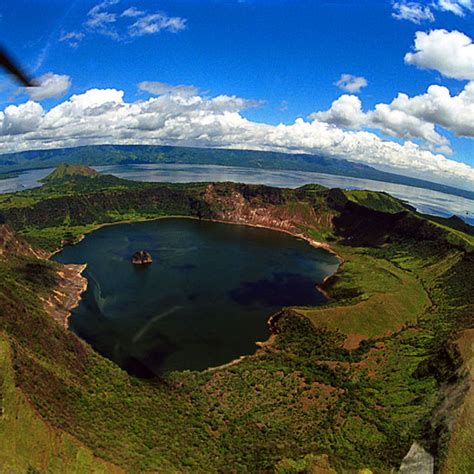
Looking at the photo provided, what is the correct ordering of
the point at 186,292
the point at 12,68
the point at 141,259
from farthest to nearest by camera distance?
the point at 141,259 < the point at 186,292 < the point at 12,68

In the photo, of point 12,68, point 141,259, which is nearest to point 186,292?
point 141,259

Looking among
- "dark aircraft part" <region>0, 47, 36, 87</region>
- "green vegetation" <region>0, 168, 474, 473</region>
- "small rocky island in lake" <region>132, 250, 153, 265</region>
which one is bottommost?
"green vegetation" <region>0, 168, 474, 473</region>

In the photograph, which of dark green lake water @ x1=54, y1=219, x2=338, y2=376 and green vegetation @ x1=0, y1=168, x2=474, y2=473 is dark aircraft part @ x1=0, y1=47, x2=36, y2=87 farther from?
dark green lake water @ x1=54, y1=219, x2=338, y2=376

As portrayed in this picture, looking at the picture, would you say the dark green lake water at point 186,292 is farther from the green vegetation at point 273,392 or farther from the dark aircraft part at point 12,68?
the dark aircraft part at point 12,68

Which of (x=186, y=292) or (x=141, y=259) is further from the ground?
(x=141, y=259)

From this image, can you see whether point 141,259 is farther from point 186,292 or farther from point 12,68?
point 12,68

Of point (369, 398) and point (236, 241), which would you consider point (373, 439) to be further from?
point (236, 241)

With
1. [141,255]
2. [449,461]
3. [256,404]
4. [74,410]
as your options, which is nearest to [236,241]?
[141,255]

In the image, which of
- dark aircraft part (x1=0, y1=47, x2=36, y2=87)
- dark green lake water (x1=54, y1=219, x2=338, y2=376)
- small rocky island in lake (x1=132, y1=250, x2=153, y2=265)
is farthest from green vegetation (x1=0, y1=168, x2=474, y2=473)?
dark aircraft part (x1=0, y1=47, x2=36, y2=87)

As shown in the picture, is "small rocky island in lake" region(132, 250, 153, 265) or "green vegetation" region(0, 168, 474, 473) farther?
"small rocky island in lake" region(132, 250, 153, 265)
